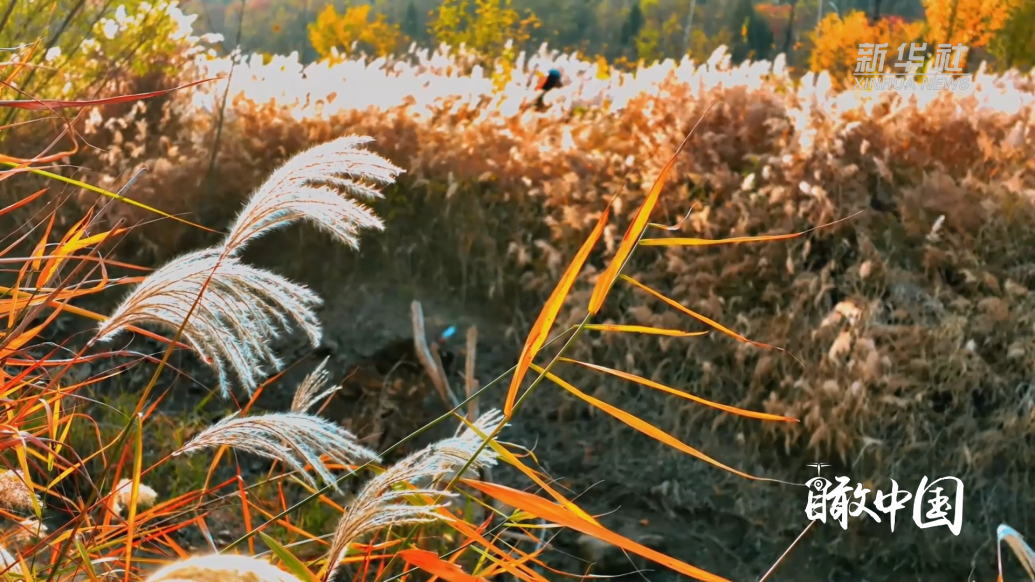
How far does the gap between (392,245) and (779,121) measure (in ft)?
5.77

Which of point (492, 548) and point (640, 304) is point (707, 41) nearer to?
point (640, 304)

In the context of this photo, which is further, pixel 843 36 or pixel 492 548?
pixel 843 36

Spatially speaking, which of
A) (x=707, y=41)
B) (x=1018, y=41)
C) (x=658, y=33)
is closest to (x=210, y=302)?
(x=1018, y=41)

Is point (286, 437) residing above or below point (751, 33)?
above

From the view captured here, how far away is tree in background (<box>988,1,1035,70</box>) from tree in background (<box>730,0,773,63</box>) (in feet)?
22.9

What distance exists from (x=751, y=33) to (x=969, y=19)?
709cm

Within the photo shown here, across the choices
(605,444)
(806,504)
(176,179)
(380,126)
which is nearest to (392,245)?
(380,126)

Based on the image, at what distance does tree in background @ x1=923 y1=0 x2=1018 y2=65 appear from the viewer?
6.61 metres

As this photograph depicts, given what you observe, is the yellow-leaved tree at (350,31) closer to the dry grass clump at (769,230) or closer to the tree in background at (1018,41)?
the tree in background at (1018,41)

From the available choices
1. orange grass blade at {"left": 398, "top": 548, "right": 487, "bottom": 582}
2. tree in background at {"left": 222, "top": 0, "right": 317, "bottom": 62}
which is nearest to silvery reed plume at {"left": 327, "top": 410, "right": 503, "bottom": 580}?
orange grass blade at {"left": 398, "top": 548, "right": 487, "bottom": 582}

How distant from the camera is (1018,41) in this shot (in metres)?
6.57

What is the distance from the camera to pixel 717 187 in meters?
3.56

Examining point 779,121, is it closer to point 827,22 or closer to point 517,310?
point 517,310

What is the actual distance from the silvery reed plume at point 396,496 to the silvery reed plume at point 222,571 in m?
0.17
